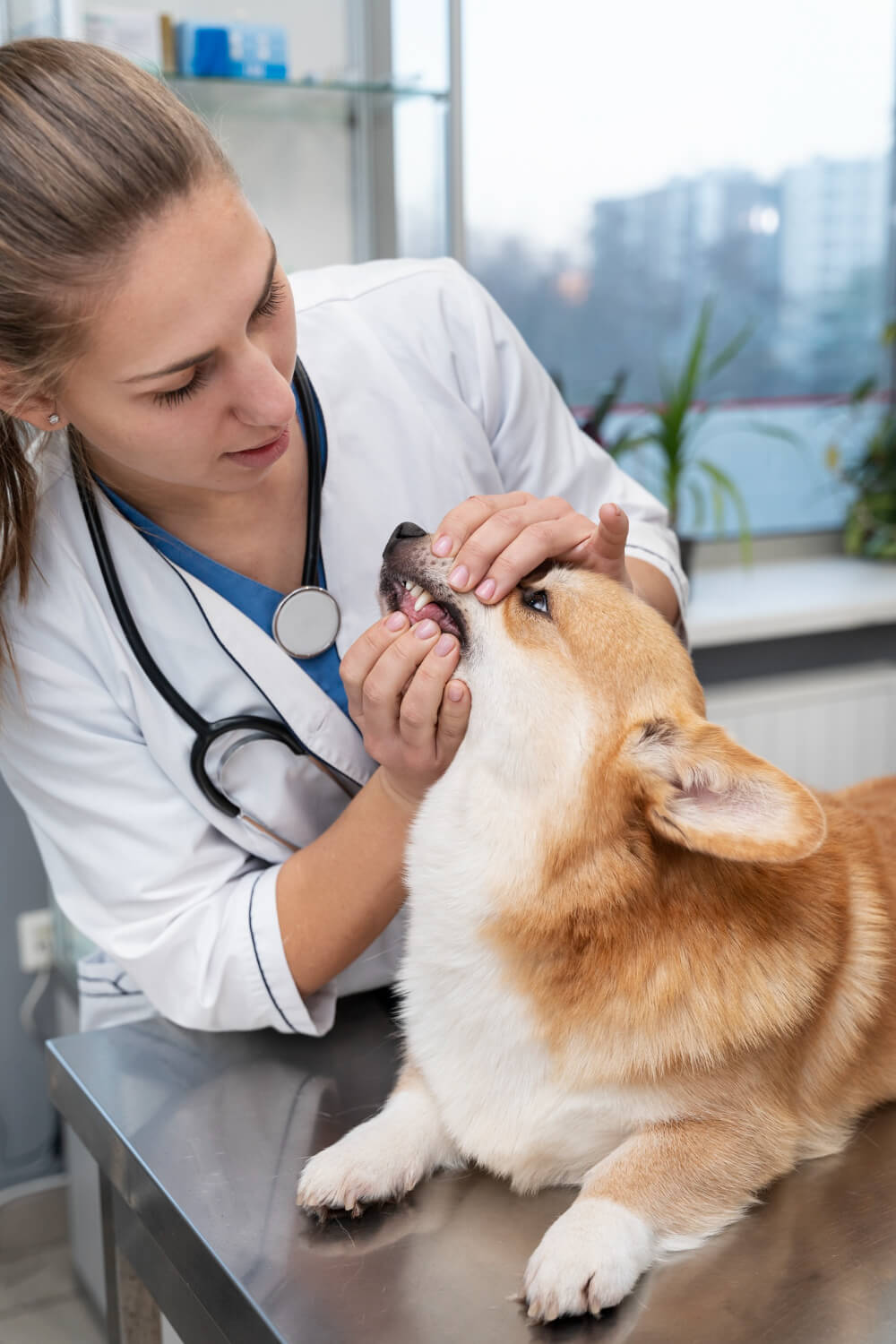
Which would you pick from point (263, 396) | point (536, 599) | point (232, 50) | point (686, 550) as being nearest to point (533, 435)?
point (536, 599)

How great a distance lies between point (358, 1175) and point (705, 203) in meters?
2.83

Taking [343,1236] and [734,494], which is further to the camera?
[734,494]

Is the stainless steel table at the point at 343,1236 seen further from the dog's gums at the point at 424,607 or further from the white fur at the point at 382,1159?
the dog's gums at the point at 424,607

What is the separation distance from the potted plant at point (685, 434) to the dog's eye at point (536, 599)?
1521mm

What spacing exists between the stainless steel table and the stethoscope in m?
0.24

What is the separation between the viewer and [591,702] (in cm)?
98

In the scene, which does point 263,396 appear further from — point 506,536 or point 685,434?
point 685,434

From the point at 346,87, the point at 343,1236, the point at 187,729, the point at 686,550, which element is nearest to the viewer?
the point at 343,1236

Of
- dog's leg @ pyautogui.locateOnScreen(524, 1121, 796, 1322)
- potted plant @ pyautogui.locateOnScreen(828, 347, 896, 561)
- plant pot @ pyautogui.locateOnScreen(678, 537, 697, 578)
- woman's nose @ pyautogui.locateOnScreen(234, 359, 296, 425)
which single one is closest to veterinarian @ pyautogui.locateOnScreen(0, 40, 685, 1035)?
woman's nose @ pyautogui.locateOnScreen(234, 359, 296, 425)

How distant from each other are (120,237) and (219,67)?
4.74ft

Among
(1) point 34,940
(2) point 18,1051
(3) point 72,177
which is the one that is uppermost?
(3) point 72,177

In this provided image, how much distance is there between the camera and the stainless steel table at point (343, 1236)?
0.77 meters

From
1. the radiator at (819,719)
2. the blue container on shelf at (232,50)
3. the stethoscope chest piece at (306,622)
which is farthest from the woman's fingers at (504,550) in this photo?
the radiator at (819,719)

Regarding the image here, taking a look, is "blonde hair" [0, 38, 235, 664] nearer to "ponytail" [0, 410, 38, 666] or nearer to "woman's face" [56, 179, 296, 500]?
"woman's face" [56, 179, 296, 500]
